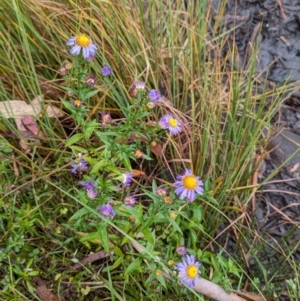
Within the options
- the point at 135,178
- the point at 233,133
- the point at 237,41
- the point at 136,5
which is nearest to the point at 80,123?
the point at 135,178

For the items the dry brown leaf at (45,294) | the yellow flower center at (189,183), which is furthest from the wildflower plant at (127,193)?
Answer: the dry brown leaf at (45,294)

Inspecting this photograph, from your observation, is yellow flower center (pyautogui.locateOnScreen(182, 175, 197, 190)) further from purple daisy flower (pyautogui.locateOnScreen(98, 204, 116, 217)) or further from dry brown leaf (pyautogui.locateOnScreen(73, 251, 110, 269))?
dry brown leaf (pyautogui.locateOnScreen(73, 251, 110, 269))

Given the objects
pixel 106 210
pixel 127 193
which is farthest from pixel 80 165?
pixel 106 210

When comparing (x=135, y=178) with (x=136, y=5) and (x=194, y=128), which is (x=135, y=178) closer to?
(x=194, y=128)

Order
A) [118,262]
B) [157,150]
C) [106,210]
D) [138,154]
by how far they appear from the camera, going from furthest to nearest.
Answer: [157,150]
[118,262]
[138,154]
[106,210]

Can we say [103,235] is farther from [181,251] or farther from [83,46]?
[83,46]

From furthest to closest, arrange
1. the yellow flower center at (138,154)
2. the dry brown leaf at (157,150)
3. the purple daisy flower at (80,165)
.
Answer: the dry brown leaf at (157,150) < the purple daisy flower at (80,165) < the yellow flower center at (138,154)

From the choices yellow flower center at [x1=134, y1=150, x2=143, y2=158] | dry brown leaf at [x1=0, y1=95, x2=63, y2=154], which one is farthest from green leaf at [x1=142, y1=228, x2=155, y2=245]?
dry brown leaf at [x1=0, y1=95, x2=63, y2=154]

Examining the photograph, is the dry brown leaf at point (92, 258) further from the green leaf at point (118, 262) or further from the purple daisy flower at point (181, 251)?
the purple daisy flower at point (181, 251)

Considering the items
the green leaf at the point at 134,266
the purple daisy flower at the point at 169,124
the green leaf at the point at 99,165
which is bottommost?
the green leaf at the point at 134,266
